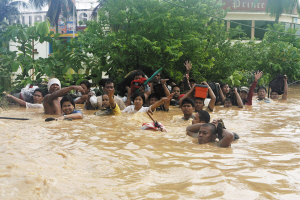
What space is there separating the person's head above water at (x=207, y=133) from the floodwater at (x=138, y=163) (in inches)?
4.6

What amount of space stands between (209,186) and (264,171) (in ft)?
3.11

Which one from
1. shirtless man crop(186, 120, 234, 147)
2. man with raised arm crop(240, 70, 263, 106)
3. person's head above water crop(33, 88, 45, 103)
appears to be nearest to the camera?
shirtless man crop(186, 120, 234, 147)

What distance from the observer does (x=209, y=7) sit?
50.4 feet

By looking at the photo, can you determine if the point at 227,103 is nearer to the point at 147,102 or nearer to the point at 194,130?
the point at 147,102

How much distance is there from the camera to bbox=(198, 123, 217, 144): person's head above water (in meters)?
5.63

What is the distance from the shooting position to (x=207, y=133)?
5605 mm

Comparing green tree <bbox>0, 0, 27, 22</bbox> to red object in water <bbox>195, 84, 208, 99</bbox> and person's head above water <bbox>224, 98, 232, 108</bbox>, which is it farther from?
red object in water <bbox>195, 84, 208, 99</bbox>

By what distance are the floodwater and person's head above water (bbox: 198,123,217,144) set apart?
118mm

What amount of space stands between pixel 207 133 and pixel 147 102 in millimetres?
4867

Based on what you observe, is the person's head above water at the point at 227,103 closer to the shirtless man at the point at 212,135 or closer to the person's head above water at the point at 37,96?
the shirtless man at the point at 212,135

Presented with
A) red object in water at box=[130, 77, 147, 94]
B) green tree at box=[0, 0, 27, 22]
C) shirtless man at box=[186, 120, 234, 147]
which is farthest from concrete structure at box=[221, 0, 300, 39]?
shirtless man at box=[186, 120, 234, 147]

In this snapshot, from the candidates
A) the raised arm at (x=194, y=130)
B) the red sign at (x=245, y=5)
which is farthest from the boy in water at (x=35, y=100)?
the red sign at (x=245, y=5)

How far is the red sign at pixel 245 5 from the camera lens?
29.6 metres

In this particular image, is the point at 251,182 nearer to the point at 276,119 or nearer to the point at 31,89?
the point at 276,119
